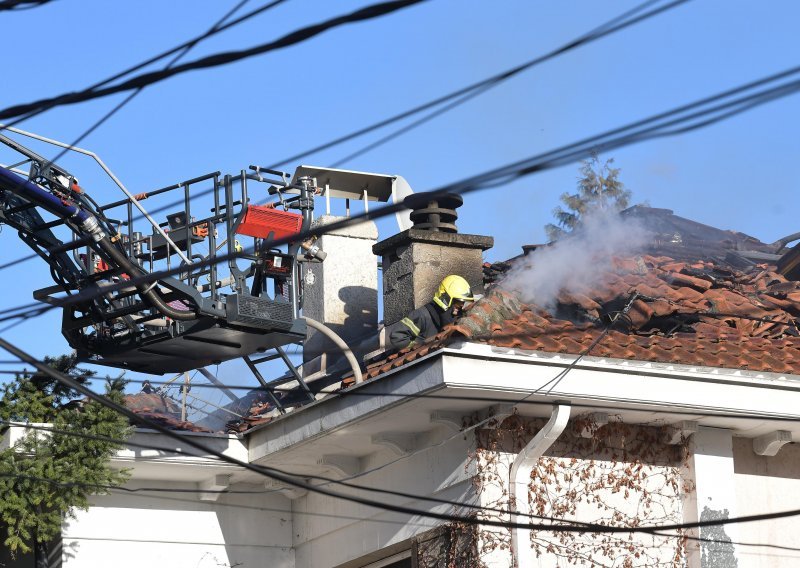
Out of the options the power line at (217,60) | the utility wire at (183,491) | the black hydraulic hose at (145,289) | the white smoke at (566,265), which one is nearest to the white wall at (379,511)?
the utility wire at (183,491)

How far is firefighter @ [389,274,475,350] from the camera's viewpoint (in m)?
14.2

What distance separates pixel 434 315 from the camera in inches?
565

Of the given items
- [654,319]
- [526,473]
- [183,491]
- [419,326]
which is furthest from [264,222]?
[654,319]

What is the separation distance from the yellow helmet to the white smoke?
440mm

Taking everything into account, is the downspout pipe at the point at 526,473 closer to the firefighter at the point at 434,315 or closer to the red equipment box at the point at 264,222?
the firefighter at the point at 434,315

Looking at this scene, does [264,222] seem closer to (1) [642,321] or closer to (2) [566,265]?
(2) [566,265]

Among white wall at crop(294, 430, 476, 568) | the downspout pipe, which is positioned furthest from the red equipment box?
the downspout pipe

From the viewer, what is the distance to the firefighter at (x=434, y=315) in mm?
14180

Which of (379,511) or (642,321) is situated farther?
(379,511)

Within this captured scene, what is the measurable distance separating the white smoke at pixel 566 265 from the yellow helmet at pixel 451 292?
440 mm

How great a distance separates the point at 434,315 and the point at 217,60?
6988mm

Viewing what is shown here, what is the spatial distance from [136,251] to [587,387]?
4.89m

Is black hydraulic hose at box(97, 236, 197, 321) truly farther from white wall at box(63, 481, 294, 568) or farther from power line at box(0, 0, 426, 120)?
power line at box(0, 0, 426, 120)

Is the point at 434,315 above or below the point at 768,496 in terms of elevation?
above
